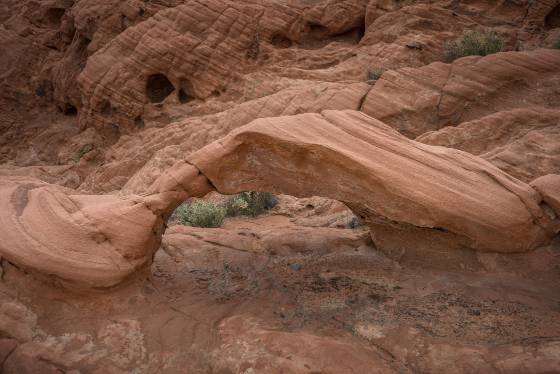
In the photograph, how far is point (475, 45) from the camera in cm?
1122

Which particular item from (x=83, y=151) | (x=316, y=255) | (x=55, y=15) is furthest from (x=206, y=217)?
(x=55, y=15)

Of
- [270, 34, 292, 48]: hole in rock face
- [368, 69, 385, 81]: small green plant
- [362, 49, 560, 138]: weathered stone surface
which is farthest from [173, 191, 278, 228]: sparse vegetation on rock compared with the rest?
[270, 34, 292, 48]: hole in rock face

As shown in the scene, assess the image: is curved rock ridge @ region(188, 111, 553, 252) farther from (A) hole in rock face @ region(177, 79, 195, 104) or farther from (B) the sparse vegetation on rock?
(A) hole in rock face @ region(177, 79, 195, 104)

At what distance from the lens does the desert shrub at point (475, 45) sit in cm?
1120

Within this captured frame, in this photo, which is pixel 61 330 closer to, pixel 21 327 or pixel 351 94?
pixel 21 327

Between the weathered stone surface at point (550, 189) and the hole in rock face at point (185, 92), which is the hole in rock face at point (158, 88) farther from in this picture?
the weathered stone surface at point (550, 189)

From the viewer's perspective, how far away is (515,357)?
375 centimetres

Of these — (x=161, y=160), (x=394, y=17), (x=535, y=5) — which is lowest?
(x=161, y=160)

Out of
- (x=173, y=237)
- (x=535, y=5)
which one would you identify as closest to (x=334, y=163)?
(x=173, y=237)

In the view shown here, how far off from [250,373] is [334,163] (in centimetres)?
248

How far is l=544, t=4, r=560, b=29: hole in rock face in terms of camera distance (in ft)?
39.8

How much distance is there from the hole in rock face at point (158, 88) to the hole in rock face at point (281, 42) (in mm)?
4050

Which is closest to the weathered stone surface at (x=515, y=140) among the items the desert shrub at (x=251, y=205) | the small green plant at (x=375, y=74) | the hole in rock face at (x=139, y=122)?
the small green plant at (x=375, y=74)

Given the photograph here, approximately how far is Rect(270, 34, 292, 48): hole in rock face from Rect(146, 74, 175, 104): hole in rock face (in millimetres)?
4050
